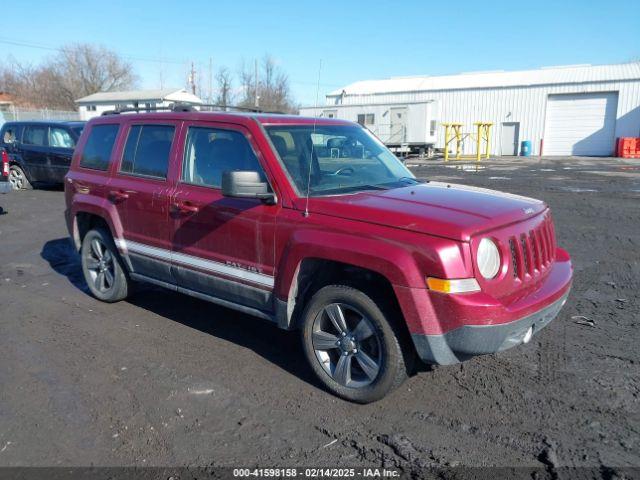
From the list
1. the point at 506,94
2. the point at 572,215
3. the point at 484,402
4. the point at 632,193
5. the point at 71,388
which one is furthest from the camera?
the point at 506,94

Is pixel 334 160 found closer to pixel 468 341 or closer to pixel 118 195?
pixel 468 341

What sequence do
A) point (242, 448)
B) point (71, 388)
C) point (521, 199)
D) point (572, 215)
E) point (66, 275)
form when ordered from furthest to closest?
1. point (572, 215)
2. point (66, 275)
3. point (521, 199)
4. point (71, 388)
5. point (242, 448)

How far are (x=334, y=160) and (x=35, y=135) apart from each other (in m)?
13.4

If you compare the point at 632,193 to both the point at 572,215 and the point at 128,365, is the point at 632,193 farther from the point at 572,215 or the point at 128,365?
the point at 128,365

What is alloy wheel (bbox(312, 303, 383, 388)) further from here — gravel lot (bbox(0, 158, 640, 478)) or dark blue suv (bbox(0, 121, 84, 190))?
dark blue suv (bbox(0, 121, 84, 190))

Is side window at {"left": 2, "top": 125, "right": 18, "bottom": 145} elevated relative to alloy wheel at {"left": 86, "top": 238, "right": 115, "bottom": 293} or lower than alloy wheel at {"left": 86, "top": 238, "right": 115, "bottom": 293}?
elevated

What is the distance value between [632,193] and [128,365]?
14115 millimetres

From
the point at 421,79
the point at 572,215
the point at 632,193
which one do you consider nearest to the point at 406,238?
the point at 572,215

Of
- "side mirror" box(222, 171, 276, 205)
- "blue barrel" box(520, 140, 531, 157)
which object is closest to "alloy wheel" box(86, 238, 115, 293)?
"side mirror" box(222, 171, 276, 205)

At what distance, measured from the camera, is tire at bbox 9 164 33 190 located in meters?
15.4

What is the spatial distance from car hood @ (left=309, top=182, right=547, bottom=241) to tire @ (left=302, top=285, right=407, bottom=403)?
53 cm

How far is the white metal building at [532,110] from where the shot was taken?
3316 centimetres

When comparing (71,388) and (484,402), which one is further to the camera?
(71,388)

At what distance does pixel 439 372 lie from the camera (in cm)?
411
